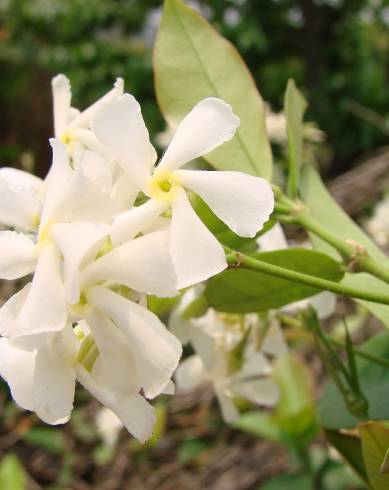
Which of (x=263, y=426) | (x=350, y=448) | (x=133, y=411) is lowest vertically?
(x=263, y=426)

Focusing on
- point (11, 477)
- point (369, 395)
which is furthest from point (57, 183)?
point (11, 477)

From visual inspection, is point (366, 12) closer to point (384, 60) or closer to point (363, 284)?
point (384, 60)

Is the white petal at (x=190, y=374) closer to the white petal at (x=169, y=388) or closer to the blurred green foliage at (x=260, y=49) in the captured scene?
the white petal at (x=169, y=388)

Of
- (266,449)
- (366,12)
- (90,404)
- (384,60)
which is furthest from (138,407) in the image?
(384,60)

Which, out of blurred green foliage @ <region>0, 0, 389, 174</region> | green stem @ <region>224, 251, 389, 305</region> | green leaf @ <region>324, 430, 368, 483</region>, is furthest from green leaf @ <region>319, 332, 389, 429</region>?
blurred green foliage @ <region>0, 0, 389, 174</region>

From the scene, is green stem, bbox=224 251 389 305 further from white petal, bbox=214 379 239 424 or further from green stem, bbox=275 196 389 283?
white petal, bbox=214 379 239 424

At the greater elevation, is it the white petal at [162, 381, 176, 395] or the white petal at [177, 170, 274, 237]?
the white petal at [177, 170, 274, 237]

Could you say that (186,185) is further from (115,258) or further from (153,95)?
(153,95)
